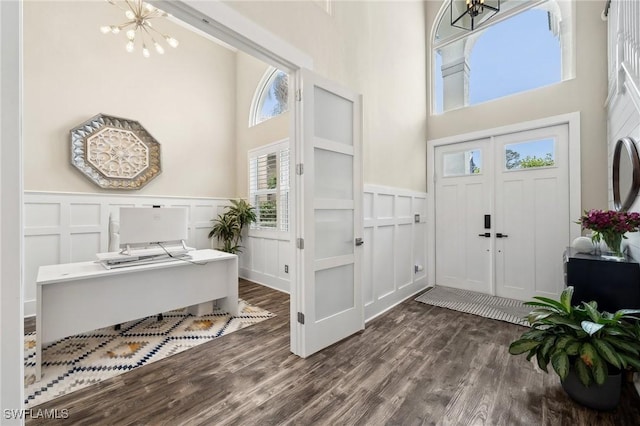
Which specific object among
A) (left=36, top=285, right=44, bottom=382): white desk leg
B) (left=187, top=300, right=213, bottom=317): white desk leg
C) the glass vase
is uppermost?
the glass vase

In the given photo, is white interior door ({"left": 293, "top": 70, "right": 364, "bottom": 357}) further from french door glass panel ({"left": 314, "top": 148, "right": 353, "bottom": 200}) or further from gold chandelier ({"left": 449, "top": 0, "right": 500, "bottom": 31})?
gold chandelier ({"left": 449, "top": 0, "right": 500, "bottom": 31})

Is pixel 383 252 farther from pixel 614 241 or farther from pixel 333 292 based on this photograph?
pixel 614 241

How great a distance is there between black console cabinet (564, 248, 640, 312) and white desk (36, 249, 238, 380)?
3.23 meters

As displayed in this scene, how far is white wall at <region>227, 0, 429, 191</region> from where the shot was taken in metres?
2.38

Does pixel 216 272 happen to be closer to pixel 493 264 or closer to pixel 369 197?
pixel 369 197

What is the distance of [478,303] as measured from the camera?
140 inches

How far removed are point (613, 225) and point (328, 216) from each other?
225 cm

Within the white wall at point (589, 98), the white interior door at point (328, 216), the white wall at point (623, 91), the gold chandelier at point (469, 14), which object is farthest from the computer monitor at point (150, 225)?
the white wall at point (589, 98)

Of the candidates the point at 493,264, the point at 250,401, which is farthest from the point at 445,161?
the point at 250,401

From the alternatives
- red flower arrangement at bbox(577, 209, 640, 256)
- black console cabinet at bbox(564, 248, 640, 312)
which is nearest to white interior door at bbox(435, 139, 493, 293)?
red flower arrangement at bbox(577, 209, 640, 256)

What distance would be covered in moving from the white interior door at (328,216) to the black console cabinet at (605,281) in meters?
1.76

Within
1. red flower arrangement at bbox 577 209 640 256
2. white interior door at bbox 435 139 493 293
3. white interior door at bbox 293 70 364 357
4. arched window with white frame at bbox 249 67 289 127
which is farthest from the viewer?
arched window with white frame at bbox 249 67 289 127

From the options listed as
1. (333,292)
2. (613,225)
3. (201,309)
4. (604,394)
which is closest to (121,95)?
(201,309)

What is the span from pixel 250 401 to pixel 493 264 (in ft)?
11.9
